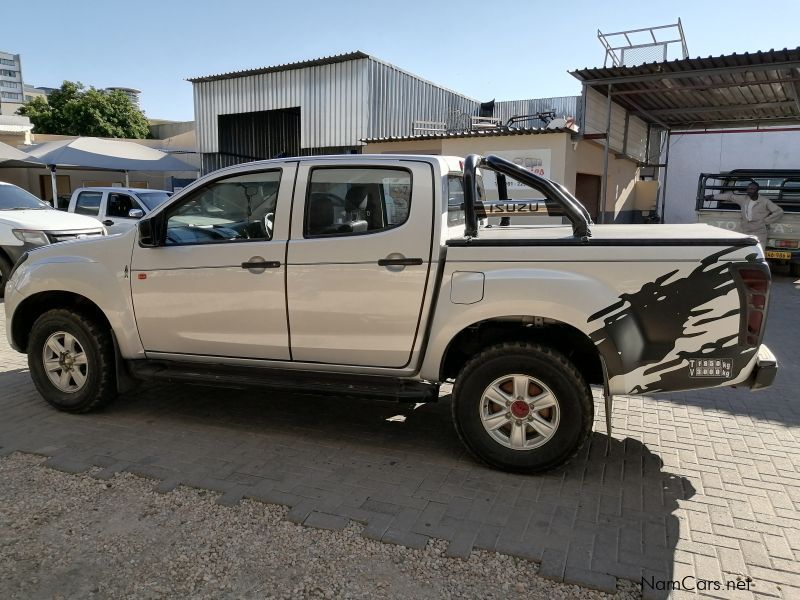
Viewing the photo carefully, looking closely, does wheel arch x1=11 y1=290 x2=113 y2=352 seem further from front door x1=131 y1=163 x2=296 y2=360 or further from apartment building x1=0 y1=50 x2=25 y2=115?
apartment building x1=0 y1=50 x2=25 y2=115

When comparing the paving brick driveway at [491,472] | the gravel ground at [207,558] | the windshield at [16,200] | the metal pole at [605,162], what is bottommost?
the gravel ground at [207,558]

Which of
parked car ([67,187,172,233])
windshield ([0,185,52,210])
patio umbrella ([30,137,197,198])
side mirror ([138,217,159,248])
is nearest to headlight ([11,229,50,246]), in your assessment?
windshield ([0,185,52,210])

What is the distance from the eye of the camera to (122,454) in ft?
13.3

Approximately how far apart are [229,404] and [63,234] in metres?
6.68

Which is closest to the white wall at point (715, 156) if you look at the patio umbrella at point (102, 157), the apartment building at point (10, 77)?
the patio umbrella at point (102, 157)

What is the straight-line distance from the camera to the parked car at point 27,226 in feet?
31.5

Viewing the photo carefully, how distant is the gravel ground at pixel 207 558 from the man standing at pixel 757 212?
1149 cm

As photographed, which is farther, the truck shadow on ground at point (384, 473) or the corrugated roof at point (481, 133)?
the corrugated roof at point (481, 133)

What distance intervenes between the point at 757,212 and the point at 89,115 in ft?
116

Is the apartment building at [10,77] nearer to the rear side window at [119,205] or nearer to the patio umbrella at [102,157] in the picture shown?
the patio umbrella at [102,157]

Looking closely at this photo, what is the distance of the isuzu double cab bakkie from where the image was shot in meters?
3.38

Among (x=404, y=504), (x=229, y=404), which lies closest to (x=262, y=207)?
(x=229, y=404)

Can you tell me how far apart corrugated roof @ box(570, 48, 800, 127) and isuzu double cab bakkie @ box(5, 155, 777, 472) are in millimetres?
8451

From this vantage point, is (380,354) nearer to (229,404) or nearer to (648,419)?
(229,404)
